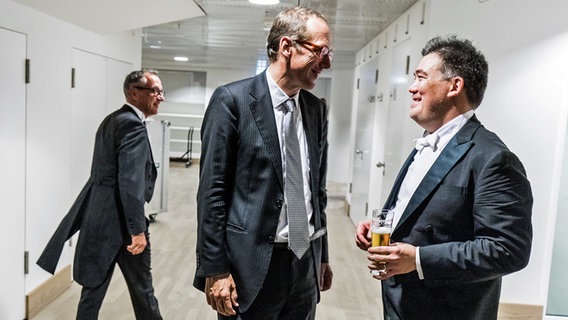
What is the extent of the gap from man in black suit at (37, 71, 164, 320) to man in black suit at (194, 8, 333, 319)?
955 mm

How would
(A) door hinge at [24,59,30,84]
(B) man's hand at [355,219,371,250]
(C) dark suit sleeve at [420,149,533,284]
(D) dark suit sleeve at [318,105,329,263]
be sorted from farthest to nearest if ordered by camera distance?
(A) door hinge at [24,59,30,84] → (D) dark suit sleeve at [318,105,329,263] → (B) man's hand at [355,219,371,250] → (C) dark suit sleeve at [420,149,533,284]

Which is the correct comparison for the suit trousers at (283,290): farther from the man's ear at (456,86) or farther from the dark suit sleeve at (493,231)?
the man's ear at (456,86)

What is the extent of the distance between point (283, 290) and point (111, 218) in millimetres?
1205

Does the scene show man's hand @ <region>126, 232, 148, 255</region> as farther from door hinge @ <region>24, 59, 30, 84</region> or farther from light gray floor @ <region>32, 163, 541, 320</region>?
door hinge @ <region>24, 59, 30, 84</region>

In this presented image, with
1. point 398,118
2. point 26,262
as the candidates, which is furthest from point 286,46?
point 398,118

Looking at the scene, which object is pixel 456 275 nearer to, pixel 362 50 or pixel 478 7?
pixel 478 7

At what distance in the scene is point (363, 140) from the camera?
5879 mm

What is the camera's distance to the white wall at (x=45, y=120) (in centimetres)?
287

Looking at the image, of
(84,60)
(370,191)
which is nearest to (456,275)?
(84,60)

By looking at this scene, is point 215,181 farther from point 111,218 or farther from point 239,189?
point 111,218

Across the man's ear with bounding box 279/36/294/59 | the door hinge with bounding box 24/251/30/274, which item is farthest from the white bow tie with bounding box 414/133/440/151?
the door hinge with bounding box 24/251/30/274

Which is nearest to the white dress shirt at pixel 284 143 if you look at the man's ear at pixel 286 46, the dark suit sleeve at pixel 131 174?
the man's ear at pixel 286 46

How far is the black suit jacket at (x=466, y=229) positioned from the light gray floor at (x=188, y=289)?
2.02 metres

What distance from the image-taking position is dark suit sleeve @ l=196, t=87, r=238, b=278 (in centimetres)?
150
